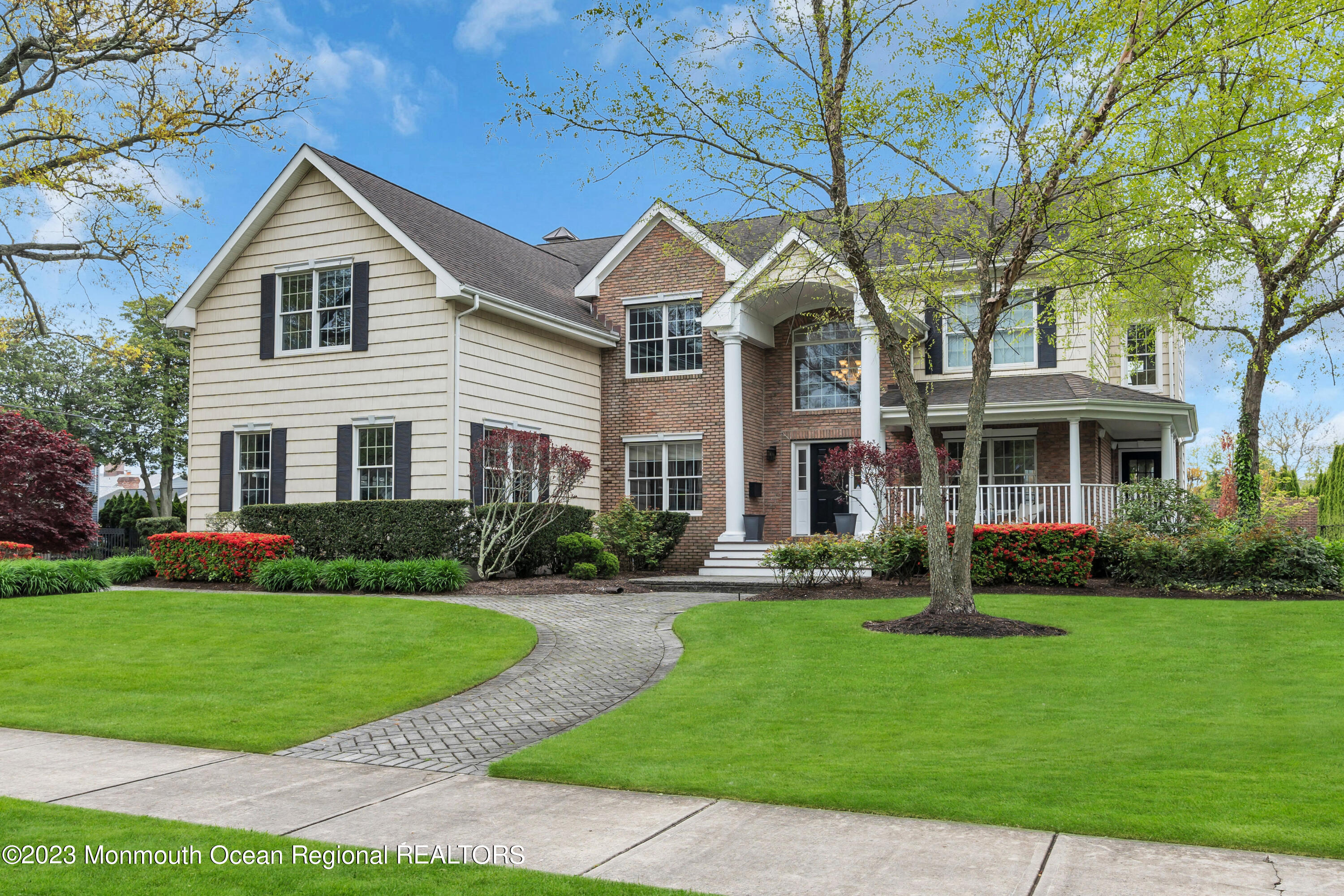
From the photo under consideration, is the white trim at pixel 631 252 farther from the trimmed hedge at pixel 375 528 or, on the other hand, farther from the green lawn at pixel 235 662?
the green lawn at pixel 235 662

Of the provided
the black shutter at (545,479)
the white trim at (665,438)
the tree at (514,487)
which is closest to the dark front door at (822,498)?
the white trim at (665,438)

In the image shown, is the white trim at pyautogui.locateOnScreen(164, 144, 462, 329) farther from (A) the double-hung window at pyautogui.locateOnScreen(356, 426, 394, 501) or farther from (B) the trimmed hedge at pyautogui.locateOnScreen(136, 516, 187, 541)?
(B) the trimmed hedge at pyautogui.locateOnScreen(136, 516, 187, 541)

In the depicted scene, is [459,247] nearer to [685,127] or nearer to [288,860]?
[685,127]

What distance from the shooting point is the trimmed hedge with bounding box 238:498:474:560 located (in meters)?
16.8

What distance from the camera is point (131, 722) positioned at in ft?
24.7

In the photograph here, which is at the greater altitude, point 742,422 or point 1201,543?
point 742,422

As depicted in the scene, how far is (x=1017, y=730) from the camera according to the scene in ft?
22.8

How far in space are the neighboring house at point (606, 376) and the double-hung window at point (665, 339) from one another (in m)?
0.05

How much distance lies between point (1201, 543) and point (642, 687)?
1000 cm

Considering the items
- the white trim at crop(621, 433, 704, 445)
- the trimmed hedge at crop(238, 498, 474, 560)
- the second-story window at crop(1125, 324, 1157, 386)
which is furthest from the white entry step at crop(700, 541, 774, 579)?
the second-story window at crop(1125, 324, 1157, 386)

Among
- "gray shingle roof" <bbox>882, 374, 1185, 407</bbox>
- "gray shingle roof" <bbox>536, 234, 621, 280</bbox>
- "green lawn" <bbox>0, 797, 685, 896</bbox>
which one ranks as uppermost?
"gray shingle roof" <bbox>536, 234, 621, 280</bbox>

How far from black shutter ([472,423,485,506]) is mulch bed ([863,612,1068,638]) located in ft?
26.9

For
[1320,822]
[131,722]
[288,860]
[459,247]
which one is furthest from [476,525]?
[1320,822]

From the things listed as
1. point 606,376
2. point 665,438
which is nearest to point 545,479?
point 665,438
